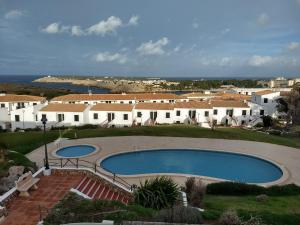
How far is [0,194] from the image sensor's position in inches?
501

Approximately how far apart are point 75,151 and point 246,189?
15918 millimetres

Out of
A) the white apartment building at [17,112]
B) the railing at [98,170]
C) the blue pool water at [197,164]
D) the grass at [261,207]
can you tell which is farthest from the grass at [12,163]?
the white apartment building at [17,112]

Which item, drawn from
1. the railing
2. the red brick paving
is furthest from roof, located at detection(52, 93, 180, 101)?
the red brick paving

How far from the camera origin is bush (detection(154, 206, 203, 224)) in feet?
29.1

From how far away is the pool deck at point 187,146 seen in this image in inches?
872

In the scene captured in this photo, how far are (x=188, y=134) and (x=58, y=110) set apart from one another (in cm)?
2027

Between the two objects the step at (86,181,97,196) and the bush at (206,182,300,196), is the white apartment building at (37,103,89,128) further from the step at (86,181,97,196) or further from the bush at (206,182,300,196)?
the bush at (206,182,300,196)

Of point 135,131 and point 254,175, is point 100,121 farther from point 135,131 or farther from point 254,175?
point 254,175

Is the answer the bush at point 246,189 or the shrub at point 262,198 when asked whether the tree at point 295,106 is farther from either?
the shrub at point 262,198

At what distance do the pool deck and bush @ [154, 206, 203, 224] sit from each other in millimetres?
12366

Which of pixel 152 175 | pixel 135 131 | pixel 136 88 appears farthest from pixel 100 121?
pixel 136 88

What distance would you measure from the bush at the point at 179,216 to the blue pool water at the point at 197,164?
433 inches

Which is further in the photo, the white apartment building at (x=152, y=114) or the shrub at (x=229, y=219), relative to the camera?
the white apartment building at (x=152, y=114)

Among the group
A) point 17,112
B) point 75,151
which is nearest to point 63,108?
point 17,112
